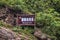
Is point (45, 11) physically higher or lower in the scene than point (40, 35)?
higher

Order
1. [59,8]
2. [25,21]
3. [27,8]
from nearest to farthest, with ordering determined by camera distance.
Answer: [25,21]
[27,8]
[59,8]

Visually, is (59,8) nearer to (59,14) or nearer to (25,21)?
(59,14)

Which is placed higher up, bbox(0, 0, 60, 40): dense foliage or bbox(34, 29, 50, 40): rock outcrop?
bbox(0, 0, 60, 40): dense foliage

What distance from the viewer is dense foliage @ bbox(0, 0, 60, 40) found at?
9992 mm

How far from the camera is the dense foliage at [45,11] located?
999cm

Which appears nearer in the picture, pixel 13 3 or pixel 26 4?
pixel 13 3

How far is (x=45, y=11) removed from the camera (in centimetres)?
1193

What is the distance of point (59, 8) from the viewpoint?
41.5ft

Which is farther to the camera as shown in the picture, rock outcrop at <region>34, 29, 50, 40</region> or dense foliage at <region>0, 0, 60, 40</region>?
dense foliage at <region>0, 0, 60, 40</region>

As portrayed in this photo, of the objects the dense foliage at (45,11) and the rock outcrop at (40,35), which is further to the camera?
the dense foliage at (45,11)

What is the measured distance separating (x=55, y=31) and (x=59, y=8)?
118 inches

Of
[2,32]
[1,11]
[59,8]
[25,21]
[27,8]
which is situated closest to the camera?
[2,32]

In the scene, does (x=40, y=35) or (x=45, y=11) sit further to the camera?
(x=45, y=11)

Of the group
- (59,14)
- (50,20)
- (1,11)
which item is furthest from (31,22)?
(59,14)
